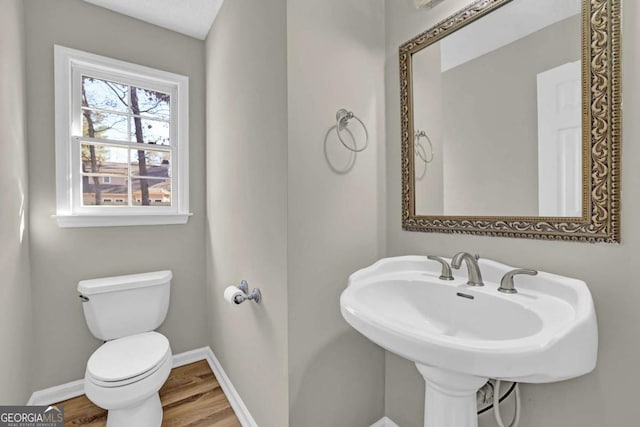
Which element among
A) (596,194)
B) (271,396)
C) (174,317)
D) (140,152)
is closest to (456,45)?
(596,194)

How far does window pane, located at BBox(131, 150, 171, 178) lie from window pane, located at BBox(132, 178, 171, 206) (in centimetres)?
5

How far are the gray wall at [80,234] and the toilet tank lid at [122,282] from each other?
115 millimetres

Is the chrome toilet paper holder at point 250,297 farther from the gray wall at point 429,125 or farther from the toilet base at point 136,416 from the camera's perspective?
the gray wall at point 429,125

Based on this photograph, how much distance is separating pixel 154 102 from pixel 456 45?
200 cm

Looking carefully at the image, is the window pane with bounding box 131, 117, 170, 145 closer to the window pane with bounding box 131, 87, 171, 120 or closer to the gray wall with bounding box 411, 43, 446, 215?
Answer: the window pane with bounding box 131, 87, 171, 120

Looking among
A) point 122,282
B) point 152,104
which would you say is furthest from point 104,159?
point 122,282

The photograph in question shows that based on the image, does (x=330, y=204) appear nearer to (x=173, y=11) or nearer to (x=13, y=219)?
(x=13, y=219)

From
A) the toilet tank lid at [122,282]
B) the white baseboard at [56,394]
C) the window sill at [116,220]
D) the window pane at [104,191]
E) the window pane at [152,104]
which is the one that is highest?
the window pane at [152,104]

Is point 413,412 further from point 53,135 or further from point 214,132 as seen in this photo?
point 53,135

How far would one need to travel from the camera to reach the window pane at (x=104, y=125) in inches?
72.0

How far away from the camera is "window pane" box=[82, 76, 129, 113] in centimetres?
183

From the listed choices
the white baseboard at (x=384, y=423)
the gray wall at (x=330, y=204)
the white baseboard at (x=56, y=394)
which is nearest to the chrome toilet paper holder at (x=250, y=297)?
the gray wall at (x=330, y=204)

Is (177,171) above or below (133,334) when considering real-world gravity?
above

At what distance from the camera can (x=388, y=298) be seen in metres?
1.08
